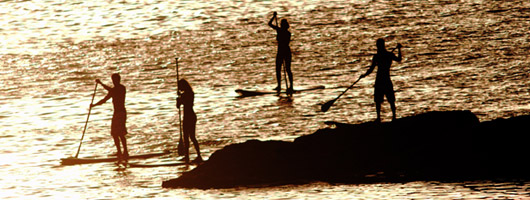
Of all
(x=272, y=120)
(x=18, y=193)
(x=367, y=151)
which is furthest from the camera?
(x=272, y=120)

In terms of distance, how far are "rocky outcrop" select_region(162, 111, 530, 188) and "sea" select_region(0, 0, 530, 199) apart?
0.91m

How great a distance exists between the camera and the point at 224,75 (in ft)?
123

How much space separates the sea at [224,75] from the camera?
76.3ft

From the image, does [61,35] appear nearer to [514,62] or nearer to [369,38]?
[369,38]

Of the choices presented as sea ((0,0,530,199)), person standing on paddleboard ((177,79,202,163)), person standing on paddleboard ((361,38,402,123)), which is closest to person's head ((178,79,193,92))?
person standing on paddleboard ((177,79,202,163))

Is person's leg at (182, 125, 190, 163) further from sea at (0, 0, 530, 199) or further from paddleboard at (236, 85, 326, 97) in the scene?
paddleboard at (236, 85, 326, 97)

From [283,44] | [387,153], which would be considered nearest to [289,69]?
[283,44]

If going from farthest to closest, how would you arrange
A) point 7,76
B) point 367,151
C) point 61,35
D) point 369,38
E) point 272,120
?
point 61,35
point 369,38
point 7,76
point 272,120
point 367,151

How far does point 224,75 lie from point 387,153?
14098 mm

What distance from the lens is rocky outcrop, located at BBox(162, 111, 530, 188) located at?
2297 cm

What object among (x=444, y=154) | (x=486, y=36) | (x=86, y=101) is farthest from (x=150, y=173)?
(x=486, y=36)

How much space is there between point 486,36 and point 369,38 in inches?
153

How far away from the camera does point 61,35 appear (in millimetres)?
49406

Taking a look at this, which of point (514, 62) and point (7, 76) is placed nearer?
point (514, 62)
